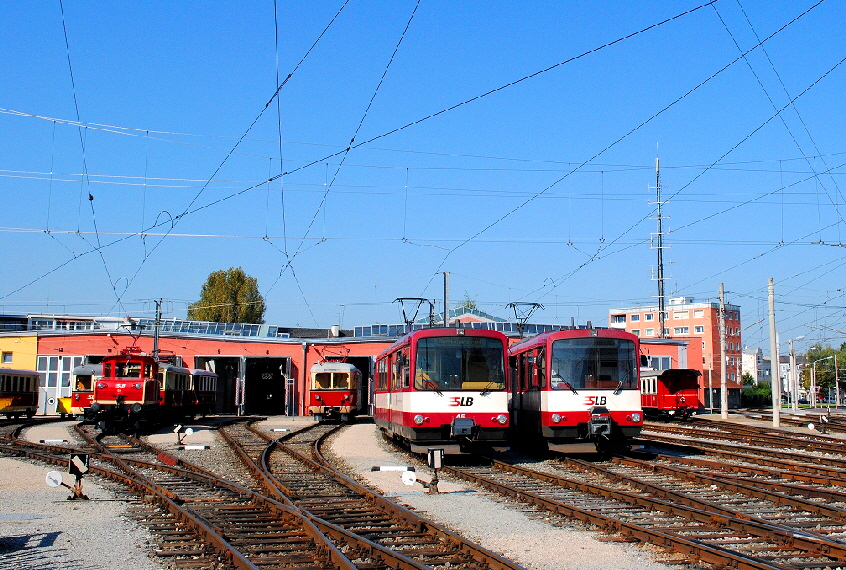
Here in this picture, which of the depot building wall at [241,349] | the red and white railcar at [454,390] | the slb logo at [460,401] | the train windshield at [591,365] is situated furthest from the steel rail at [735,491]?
the depot building wall at [241,349]

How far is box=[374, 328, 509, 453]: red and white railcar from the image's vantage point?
17.5m

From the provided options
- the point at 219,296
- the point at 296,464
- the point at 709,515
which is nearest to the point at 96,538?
the point at 709,515

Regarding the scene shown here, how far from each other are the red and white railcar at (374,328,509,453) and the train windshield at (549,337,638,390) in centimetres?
124

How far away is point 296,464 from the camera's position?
18.1m

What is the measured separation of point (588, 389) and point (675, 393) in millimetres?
25862

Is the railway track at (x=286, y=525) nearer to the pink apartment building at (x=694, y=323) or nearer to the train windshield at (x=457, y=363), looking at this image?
the train windshield at (x=457, y=363)

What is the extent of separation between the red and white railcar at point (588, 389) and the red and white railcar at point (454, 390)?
1.09 metres

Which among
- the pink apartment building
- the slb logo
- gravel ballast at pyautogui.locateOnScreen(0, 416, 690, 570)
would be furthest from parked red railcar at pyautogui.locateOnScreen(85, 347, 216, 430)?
the pink apartment building

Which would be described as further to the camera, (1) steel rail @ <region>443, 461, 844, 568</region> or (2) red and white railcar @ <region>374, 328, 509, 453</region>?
(2) red and white railcar @ <region>374, 328, 509, 453</region>

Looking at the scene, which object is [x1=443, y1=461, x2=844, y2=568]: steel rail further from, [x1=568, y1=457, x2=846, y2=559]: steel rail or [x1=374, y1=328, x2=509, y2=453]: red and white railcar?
[x1=374, y1=328, x2=509, y2=453]: red and white railcar

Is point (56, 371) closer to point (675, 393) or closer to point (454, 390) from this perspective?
point (675, 393)

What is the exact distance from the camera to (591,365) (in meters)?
18.5

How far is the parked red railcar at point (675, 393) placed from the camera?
42.2 metres

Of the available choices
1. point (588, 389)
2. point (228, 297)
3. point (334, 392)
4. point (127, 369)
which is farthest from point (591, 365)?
point (228, 297)
